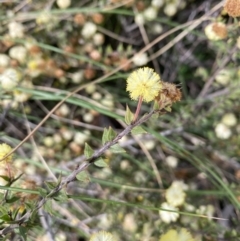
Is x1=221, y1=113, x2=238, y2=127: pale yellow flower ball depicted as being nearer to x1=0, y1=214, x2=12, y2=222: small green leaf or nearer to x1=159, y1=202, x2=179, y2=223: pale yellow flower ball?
x1=159, y1=202, x2=179, y2=223: pale yellow flower ball

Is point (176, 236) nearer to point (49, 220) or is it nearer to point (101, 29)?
point (49, 220)

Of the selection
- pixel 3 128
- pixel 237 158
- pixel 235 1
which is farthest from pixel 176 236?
pixel 3 128

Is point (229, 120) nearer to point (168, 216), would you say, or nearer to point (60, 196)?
point (168, 216)

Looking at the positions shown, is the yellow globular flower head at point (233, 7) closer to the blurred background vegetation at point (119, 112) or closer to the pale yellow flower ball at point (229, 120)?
the blurred background vegetation at point (119, 112)

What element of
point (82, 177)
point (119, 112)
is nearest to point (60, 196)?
point (82, 177)

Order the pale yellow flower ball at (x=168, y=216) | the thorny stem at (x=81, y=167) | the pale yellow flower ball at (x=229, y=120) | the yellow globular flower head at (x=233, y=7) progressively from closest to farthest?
1. the thorny stem at (x=81, y=167)
2. the yellow globular flower head at (x=233, y=7)
3. the pale yellow flower ball at (x=168, y=216)
4. the pale yellow flower ball at (x=229, y=120)

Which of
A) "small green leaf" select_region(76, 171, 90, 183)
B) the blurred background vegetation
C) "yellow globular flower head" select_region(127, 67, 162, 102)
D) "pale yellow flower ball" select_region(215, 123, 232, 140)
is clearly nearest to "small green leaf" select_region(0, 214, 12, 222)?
"small green leaf" select_region(76, 171, 90, 183)

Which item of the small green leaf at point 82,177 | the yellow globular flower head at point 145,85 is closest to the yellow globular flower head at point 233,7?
the yellow globular flower head at point 145,85
